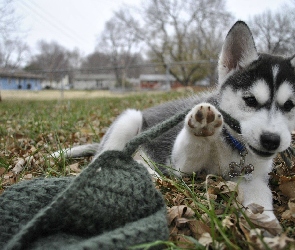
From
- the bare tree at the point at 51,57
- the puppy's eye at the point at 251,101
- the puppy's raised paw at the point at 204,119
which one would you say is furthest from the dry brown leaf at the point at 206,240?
the bare tree at the point at 51,57

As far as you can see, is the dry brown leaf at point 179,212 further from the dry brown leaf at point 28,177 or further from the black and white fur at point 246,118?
the dry brown leaf at point 28,177

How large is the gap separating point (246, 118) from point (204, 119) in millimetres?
370

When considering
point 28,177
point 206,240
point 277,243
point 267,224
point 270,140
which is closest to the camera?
point 277,243

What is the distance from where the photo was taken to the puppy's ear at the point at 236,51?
2365 mm

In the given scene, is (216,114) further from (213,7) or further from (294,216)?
(213,7)

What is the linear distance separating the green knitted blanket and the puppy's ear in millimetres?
1261

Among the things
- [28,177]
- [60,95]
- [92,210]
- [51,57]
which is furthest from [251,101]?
[51,57]

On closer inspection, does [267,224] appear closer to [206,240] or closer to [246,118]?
[206,240]

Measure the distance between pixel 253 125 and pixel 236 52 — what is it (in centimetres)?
84

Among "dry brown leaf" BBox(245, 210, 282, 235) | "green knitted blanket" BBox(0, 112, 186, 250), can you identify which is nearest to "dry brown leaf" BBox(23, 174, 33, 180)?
"green knitted blanket" BBox(0, 112, 186, 250)

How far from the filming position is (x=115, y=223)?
138 cm

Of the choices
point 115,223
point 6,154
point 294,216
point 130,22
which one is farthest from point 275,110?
point 130,22

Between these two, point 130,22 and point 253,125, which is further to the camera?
point 130,22

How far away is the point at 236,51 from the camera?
250cm
